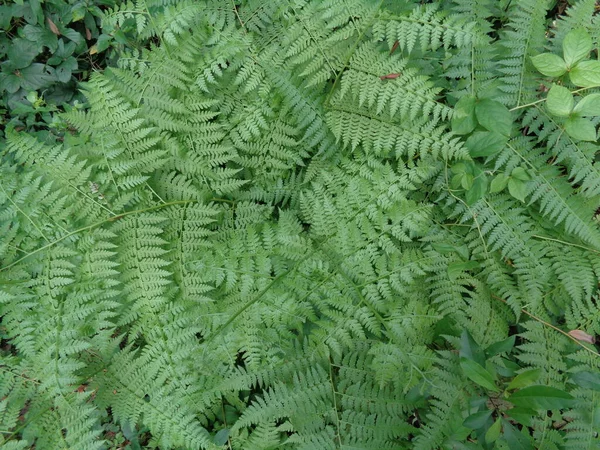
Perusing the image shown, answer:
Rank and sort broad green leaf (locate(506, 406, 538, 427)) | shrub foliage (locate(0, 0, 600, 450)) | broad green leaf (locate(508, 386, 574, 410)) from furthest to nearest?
1. shrub foliage (locate(0, 0, 600, 450))
2. broad green leaf (locate(506, 406, 538, 427))
3. broad green leaf (locate(508, 386, 574, 410))

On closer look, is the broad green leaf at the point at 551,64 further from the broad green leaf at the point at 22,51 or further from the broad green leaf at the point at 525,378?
the broad green leaf at the point at 22,51

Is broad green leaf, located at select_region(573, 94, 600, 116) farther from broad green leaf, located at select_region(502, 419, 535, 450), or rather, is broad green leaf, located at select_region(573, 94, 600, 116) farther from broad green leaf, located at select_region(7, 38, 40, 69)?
broad green leaf, located at select_region(7, 38, 40, 69)

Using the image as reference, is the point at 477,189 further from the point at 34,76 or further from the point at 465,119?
the point at 34,76

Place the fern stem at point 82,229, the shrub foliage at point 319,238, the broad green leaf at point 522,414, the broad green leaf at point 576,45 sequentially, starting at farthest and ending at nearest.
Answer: the fern stem at point 82,229, the shrub foliage at point 319,238, the broad green leaf at point 576,45, the broad green leaf at point 522,414

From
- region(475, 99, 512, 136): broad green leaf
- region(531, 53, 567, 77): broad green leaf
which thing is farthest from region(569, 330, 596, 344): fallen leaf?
region(531, 53, 567, 77): broad green leaf

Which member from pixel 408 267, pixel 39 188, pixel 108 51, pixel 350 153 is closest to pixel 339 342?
pixel 408 267

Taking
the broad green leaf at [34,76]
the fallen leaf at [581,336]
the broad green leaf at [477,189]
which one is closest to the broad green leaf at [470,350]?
the fallen leaf at [581,336]

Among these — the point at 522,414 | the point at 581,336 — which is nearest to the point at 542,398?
the point at 522,414
